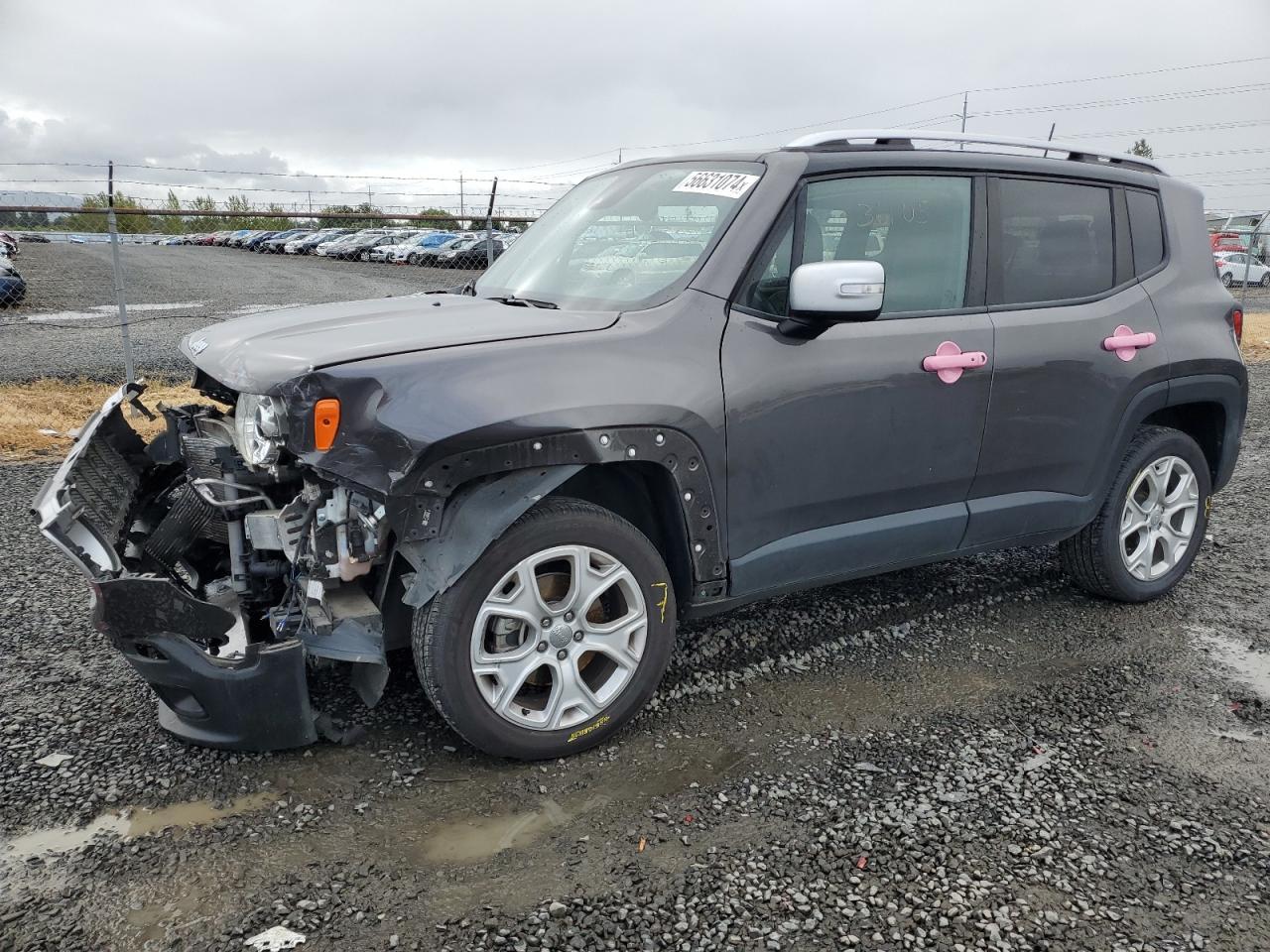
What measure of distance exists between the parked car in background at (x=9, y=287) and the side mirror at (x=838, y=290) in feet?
51.9

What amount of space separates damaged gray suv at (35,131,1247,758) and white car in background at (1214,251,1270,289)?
23.5 m

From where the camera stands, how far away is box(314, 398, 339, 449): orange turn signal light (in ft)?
8.43

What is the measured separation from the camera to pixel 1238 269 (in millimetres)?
24938

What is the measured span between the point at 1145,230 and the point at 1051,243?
2.08 ft

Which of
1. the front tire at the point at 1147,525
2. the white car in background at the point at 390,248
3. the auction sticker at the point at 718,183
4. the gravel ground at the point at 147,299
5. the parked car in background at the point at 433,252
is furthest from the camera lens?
the white car in background at the point at 390,248

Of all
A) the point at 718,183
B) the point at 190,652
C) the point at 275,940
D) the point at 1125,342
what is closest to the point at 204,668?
the point at 190,652

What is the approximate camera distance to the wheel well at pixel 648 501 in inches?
121

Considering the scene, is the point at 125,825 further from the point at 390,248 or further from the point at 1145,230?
the point at 390,248

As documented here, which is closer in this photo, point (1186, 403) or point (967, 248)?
point (967, 248)

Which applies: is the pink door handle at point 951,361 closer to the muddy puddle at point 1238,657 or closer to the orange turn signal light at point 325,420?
the muddy puddle at point 1238,657

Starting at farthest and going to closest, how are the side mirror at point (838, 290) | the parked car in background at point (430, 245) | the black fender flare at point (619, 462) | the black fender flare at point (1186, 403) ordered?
1. the parked car in background at point (430, 245)
2. the black fender flare at point (1186, 403)
3. the side mirror at point (838, 290)
4. the black fender flare at point (619, 462)

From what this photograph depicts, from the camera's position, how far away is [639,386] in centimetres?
291

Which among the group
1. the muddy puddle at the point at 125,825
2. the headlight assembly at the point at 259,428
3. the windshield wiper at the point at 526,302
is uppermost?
the windshield wiper at the point at 526,302

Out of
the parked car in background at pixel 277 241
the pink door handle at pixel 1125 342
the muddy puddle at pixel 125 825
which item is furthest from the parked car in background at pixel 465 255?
the muddy puddle at pixel 125 825
